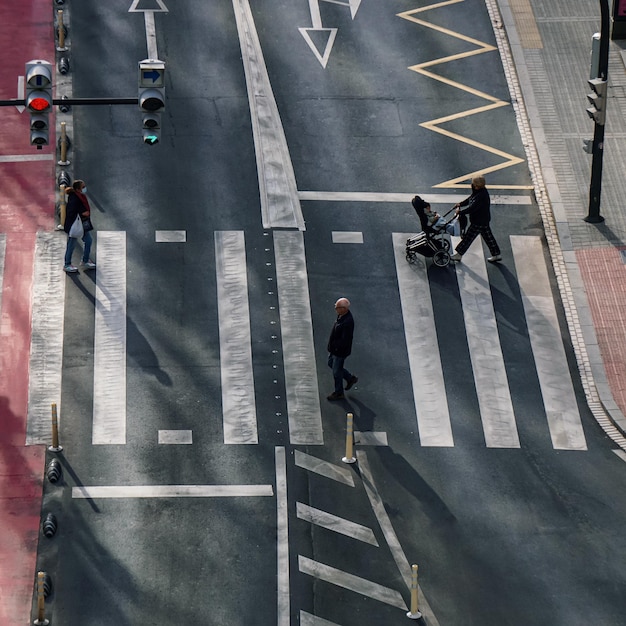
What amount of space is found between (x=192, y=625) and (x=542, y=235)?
12.9m

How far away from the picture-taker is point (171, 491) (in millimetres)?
29688

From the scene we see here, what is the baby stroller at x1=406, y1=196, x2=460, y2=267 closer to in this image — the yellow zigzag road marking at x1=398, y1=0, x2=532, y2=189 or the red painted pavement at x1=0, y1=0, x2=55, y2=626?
the yellow zigzag road marking at x1=398, y1=0, x2=532, y2=189

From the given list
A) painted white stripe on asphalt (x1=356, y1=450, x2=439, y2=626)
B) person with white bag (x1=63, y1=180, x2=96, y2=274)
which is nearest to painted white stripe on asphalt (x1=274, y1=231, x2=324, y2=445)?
painted white stripe on asphalt (x1=356, y1=450, x2=439, y2=626)

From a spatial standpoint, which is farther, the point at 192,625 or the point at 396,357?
the point at 396,357

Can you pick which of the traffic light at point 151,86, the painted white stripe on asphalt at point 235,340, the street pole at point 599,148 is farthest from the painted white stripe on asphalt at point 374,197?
the traffic light at point 151,86

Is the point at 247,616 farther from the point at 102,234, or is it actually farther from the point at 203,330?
the point at 102,234

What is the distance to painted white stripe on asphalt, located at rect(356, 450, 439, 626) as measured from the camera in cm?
2777

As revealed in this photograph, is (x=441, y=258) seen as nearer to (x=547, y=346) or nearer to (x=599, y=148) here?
(x=547, y=346)

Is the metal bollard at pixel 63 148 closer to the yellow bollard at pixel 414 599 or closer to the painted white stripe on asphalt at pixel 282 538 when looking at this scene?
the painted white stripe on asphalt at pixel 282 538

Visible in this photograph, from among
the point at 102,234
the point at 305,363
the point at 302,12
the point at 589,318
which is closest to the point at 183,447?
the point at 305,363

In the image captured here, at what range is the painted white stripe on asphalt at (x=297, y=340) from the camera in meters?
31.2

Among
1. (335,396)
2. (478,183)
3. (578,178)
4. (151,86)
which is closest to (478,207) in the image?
(478,183)

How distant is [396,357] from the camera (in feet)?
107

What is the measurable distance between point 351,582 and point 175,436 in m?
4.73
